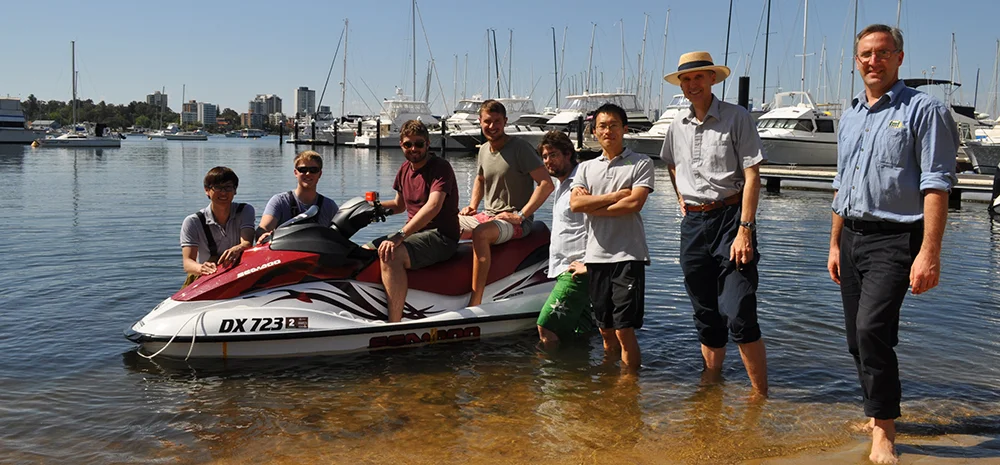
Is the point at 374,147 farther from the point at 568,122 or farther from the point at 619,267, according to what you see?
the point at 619,267

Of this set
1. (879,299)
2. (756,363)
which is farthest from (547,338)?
(879,299)

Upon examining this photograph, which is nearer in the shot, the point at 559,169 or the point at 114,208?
the point at 559,169

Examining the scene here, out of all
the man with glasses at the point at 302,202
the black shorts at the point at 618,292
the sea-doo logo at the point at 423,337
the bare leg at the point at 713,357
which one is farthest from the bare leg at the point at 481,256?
the bare leg at the point at 713,357

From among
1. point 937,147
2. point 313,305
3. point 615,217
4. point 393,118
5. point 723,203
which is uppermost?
point 393,118

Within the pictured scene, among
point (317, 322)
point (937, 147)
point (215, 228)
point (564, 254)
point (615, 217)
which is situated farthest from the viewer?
point (215, 228)

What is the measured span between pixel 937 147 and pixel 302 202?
5043mm

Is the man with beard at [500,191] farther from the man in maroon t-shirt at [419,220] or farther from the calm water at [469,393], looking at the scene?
the calm water at [469,393]

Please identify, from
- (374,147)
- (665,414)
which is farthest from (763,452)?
(374,147)

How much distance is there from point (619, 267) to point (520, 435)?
4.48 feet

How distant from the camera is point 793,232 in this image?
1558 centimetres

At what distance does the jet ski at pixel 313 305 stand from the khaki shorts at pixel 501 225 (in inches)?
7.8

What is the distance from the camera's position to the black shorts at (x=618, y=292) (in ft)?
18.5

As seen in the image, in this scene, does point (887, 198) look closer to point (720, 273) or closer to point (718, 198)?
point (718, 198)

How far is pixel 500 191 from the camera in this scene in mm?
7387
